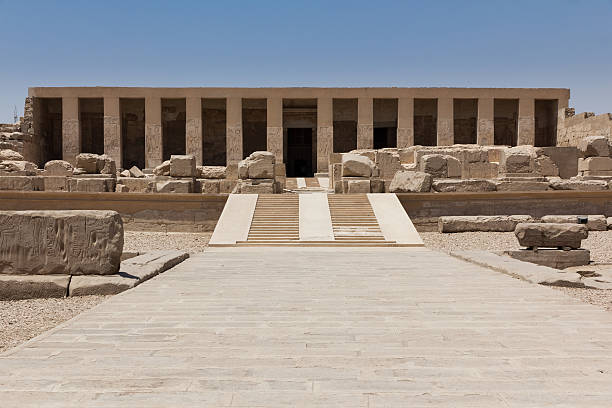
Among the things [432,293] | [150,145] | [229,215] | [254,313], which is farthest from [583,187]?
[150,145]

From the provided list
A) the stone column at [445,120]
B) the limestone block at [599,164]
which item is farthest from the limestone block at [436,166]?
the stone column at [445,120]

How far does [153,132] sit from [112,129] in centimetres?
200

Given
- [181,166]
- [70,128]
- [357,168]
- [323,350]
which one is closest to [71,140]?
[70,128]

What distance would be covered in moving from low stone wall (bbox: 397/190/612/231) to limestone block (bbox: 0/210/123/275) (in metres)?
8.24

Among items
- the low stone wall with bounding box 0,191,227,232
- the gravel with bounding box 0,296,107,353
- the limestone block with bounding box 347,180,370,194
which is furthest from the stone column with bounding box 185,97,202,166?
the gravel with bounding box 0,296,107,353

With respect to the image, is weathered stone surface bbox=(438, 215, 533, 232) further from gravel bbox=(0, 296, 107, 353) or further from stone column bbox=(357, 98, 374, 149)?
stone column bbox=(357, 98, 374, 149)

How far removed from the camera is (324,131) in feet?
81.1

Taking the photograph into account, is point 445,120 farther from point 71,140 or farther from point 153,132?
point 71,140

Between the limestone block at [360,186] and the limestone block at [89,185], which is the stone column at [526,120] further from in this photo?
the limestone block at [89,185]

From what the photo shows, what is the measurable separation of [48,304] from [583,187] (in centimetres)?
1371

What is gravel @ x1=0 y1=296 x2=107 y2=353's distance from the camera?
11.7ft

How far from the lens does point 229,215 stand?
10781 mm

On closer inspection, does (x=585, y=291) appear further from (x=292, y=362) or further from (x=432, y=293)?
(x=292, y=362)

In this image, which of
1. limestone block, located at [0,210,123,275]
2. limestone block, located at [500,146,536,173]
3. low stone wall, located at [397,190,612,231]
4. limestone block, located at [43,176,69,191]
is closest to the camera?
limestone block, located at [0,210,123,275]
